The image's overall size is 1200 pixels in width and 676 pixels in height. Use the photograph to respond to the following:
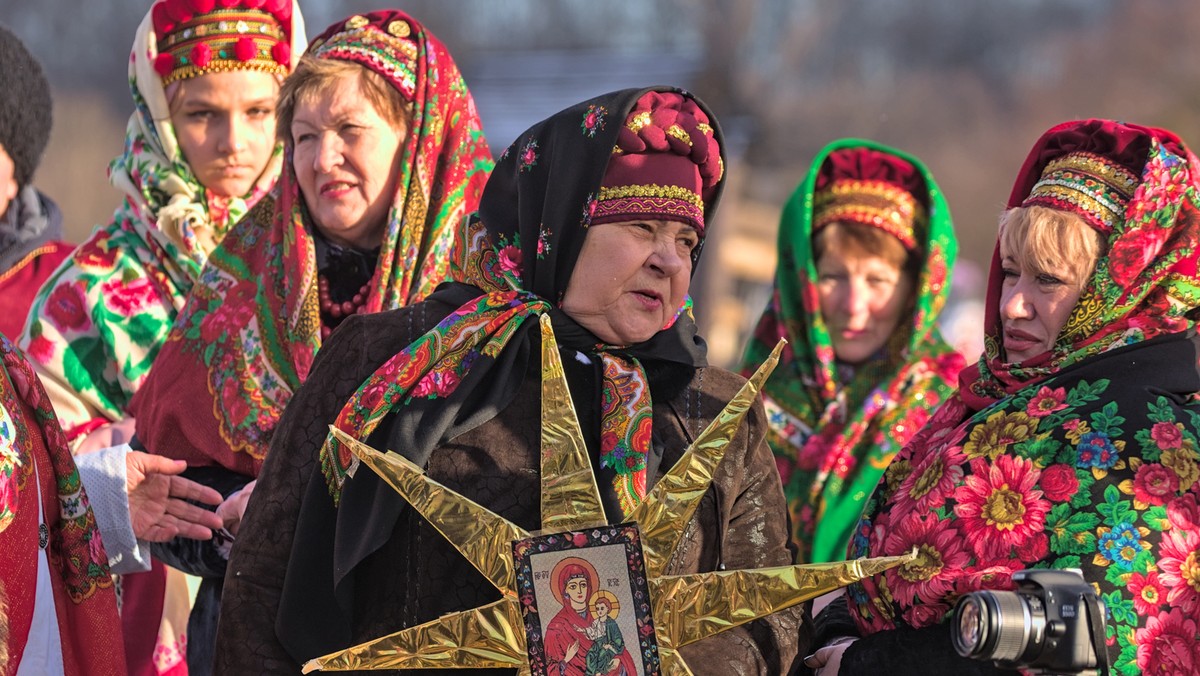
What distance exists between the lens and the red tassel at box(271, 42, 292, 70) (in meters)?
4.44

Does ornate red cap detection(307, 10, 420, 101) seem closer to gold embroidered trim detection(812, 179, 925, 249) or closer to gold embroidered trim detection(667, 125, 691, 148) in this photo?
gold embroidered trim detection(667, 125, 691, 148)

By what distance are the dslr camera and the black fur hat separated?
2.97 m

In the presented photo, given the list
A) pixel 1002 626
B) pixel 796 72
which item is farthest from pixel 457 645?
pixel 796 72

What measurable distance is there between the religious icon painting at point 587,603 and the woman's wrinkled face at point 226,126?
1979mm

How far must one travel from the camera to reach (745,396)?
2955 mm

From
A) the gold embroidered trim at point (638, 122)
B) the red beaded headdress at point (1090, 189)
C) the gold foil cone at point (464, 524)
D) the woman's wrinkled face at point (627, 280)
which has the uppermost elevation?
the gold embroidered trim at point (638, 122)

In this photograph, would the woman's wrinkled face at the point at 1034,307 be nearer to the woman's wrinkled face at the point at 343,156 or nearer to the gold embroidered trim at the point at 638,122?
the gold embroidered trim at the point at 638,122

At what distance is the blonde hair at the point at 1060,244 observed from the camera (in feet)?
10.7

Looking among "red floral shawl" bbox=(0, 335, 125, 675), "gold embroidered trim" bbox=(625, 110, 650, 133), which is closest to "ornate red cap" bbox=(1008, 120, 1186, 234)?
"gold embroidered trim" bbox=(625, 110, 650, 133)

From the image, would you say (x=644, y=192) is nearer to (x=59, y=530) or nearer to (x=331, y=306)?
(x=331, y=306)

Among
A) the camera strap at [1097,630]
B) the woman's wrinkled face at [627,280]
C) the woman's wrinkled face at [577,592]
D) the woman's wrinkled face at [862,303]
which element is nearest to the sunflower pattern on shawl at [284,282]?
the woman's wrinkled face at [627,280]

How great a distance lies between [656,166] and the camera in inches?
123

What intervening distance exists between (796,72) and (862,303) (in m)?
16.6

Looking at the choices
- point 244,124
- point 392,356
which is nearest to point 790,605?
point 392,356
